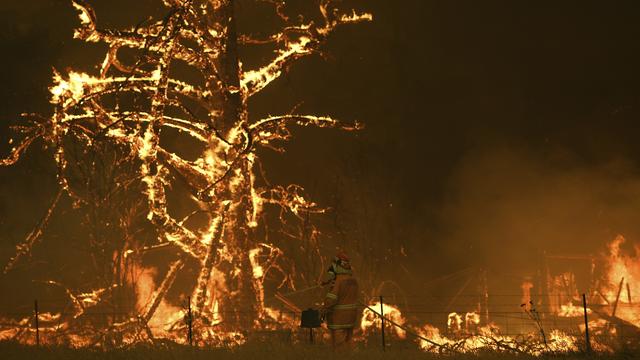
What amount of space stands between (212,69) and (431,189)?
595 inches

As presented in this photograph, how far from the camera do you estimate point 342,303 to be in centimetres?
1299

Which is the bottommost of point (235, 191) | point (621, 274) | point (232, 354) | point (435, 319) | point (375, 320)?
point (435, 319)

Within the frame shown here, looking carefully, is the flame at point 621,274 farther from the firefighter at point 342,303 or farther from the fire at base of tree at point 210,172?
the firefighter at point 342,303

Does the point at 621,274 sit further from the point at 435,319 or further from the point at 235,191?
the point at 235,191

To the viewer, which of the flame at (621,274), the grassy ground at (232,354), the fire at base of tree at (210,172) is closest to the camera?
the grassy ground at (232,354)

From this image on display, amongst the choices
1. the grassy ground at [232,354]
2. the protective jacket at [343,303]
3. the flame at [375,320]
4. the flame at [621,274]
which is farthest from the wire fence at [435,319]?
the grassy ground at [232,354]

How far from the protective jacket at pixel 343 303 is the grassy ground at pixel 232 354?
1.58ft

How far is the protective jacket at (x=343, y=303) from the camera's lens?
12867 millimetres

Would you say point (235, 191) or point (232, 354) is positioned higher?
point (235, 191)

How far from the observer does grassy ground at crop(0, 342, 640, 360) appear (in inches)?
459

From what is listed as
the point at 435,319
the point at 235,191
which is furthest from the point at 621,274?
the point at 235,191

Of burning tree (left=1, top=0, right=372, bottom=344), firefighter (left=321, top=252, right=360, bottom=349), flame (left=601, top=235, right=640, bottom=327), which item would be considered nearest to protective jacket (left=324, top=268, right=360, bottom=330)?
firefighter (left=321, top=252, right=360, bottom=349)

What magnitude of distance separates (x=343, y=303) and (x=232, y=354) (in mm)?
2162

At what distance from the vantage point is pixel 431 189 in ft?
97.8
